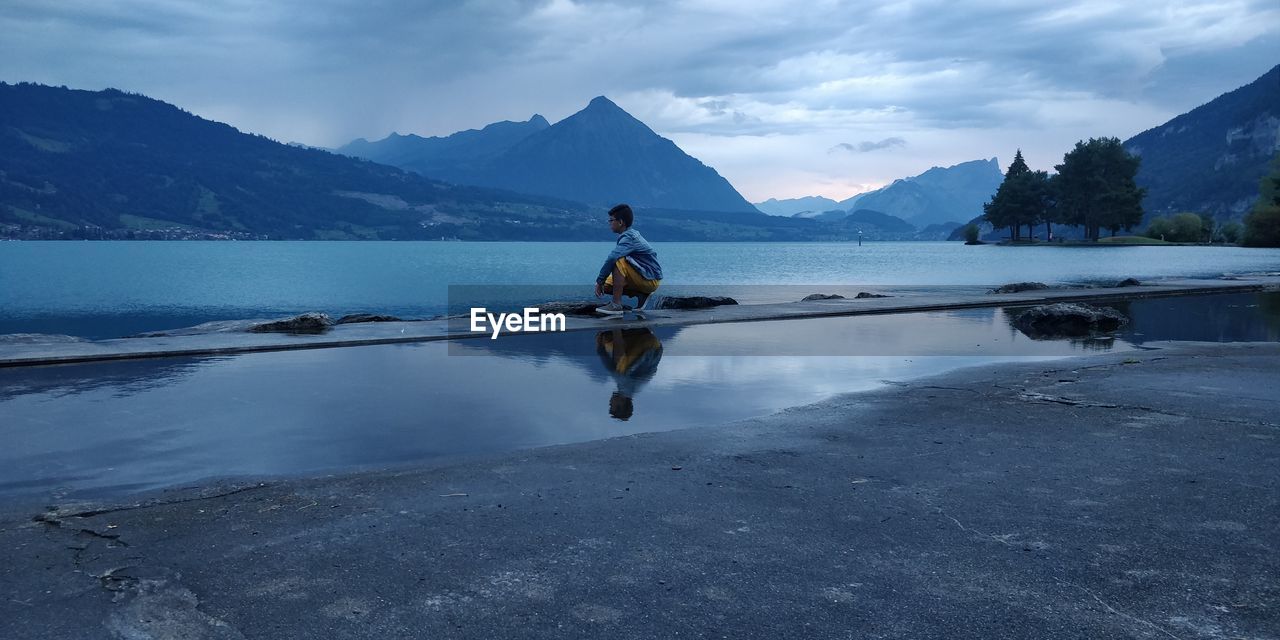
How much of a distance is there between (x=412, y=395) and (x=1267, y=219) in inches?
5235

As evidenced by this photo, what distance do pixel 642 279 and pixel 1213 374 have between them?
10.9 metres

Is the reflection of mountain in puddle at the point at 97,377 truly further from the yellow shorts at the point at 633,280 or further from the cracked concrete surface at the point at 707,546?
the yellow shorts at the point at 633,280

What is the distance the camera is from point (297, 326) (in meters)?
16.5

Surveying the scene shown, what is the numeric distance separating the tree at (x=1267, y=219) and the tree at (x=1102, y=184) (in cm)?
3642

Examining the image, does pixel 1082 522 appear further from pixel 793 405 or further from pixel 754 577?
pixel 793 405

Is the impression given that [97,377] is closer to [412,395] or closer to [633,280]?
[412,395]

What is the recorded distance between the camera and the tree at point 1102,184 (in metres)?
158

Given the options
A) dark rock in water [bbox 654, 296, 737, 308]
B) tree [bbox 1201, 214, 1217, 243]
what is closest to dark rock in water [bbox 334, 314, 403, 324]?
dark rock in water [bbox 654, 296, 737, 308]

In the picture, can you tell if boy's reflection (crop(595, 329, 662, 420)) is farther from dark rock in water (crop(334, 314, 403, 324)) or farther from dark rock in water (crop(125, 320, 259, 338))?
dark rock in water (crop(125, 320, 259, 338))

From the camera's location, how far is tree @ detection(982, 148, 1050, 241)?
175 m

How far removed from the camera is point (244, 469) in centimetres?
666

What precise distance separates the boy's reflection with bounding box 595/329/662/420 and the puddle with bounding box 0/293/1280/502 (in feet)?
0.15

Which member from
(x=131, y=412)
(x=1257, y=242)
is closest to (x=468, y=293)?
(x=131, y=412)

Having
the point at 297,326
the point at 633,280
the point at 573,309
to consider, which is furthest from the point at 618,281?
the point at 297,326
